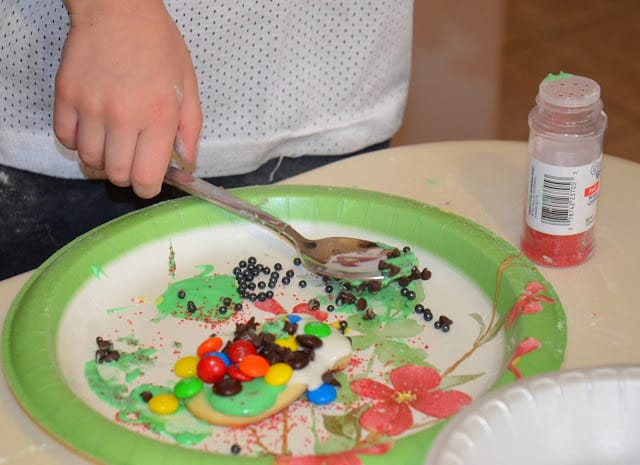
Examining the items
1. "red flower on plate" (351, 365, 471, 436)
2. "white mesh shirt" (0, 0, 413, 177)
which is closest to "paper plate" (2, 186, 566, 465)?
"red flower on plate" (351, 365, 471, 436)

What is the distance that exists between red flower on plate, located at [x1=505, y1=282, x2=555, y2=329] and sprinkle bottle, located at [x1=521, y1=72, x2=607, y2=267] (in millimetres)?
64

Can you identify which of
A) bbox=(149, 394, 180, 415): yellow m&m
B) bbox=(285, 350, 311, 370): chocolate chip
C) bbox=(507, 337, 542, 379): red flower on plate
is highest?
bbox=(507, 337, 542, 379): red flower on plate

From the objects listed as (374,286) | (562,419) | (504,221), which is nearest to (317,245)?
(374,286)

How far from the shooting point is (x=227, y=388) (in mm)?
644

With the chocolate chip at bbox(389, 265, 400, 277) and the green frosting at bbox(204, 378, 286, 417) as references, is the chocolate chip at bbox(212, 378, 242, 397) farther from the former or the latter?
the chocolate chip at bbox(389, 265, 400, 277)

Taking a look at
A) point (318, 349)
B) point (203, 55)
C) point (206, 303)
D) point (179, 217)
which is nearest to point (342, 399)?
point (318, 349)

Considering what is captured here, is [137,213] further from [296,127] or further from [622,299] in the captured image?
[622,299]

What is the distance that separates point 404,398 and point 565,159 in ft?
0.76

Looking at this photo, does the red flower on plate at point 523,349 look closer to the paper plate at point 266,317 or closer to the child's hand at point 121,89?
the paper plate at point 266,317

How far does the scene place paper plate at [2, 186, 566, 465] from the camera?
2.03 ft

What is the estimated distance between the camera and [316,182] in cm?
92

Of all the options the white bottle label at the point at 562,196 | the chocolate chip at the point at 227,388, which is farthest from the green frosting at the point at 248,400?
the white bottle label at the point at 562,196

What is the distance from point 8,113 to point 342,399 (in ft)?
1.56

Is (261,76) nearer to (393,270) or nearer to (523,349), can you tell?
(393,270)
